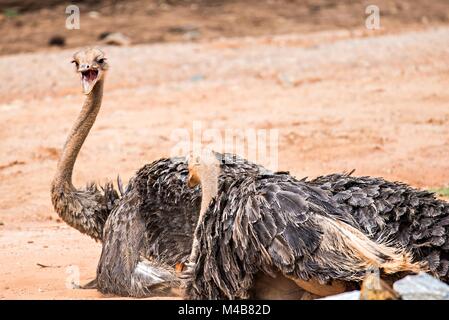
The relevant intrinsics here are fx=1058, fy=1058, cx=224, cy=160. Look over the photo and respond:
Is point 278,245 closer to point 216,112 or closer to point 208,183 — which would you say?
point 208,183

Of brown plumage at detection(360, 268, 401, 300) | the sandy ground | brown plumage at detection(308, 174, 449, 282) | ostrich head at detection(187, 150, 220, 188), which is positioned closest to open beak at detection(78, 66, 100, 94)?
the sandy ground

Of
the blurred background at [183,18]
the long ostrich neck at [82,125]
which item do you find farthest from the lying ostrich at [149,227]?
the blurred background at [183,18]

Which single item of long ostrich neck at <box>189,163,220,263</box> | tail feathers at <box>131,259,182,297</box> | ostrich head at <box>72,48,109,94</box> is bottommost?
tail feathers at <box>131,259,182,297</box>

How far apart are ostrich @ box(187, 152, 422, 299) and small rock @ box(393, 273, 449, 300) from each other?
444mm

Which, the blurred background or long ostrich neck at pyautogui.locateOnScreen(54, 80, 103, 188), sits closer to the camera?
long ostrich neck at pyautogui.locateOnScreen(54, 80, 103, 188)

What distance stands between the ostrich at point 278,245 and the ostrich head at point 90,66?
5.63 ft

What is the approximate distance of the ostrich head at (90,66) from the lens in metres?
6.91

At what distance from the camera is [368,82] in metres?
13.6

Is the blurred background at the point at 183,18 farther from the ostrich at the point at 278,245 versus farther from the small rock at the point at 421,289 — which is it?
the small rock at the point at 421,289

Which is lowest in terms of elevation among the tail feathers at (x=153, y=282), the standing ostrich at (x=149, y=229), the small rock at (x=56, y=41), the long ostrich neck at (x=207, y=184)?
the tail feathers at (x=153, y=282)

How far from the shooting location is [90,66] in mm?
6918

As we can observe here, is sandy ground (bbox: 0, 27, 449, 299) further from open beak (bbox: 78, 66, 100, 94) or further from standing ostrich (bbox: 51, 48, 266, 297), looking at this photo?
open beak (bbox: 78, 66, 100, 94)

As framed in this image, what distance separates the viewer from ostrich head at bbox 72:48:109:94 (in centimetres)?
691
